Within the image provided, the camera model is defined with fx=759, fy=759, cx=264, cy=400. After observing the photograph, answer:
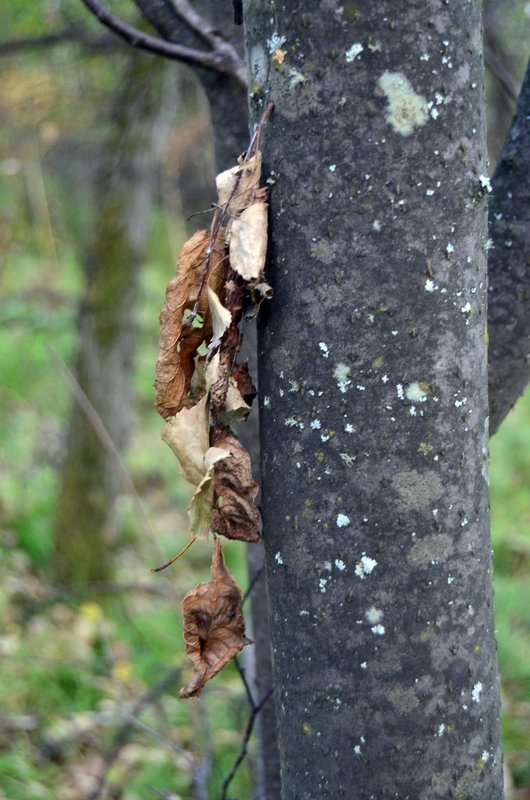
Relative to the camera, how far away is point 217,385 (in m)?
1.03

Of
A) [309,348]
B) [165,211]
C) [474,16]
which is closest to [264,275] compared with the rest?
[309,348]

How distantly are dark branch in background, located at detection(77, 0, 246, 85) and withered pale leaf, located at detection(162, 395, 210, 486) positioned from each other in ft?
2.78

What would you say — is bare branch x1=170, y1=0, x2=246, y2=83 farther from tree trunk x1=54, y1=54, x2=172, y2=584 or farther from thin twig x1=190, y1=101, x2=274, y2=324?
tree trunk x1=54, y1=54, x2=172, y2=584

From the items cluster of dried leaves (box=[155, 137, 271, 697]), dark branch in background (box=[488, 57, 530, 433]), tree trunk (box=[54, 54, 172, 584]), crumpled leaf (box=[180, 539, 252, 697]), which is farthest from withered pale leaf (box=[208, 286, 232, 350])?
tree trunk (box=[54, 54, 172, 584])

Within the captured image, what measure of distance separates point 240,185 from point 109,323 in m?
3.91

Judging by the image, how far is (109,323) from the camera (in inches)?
189

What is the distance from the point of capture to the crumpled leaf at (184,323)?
104 cm

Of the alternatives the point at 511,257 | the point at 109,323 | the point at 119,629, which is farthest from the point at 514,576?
the point at 511,257

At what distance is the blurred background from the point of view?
3324mm

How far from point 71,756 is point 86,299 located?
103 inches

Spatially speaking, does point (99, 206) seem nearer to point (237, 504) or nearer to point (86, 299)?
point (86, 299)

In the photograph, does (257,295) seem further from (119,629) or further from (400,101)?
(119,629)

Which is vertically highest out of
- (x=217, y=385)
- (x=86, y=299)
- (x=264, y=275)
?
(x=86, y=299)

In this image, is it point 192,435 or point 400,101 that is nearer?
point 400,101
